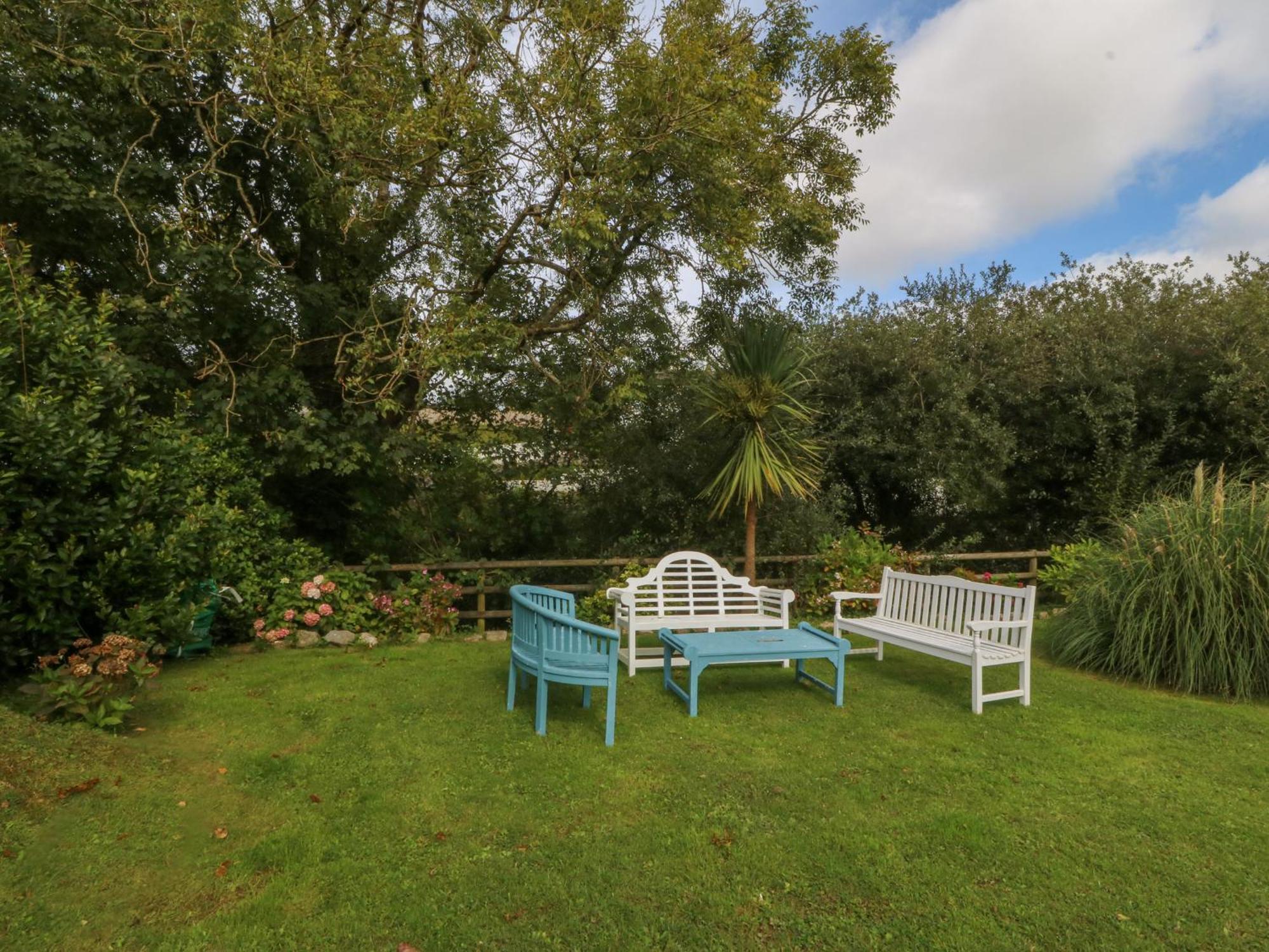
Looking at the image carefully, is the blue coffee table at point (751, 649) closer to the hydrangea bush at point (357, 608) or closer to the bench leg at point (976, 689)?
the bench leg at point (976, 689)

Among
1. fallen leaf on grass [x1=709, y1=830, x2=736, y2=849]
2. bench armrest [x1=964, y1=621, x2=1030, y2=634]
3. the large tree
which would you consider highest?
the large tree

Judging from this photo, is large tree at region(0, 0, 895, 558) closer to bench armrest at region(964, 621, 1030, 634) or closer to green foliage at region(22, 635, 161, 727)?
green foliage at region(22, 635, 161, 727)

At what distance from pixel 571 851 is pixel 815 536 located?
655cm

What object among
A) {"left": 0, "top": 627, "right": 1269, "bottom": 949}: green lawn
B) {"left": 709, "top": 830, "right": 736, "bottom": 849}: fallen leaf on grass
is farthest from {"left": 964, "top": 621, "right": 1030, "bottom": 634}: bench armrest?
{"left": 709, "top": 830, "right": 736, "bottom": 849}: fallen leaf on grass

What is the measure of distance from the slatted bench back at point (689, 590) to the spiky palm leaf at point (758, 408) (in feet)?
4.62

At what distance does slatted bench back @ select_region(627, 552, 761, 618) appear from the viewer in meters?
6.40

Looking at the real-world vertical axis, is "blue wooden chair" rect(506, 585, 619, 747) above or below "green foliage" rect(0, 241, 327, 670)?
below

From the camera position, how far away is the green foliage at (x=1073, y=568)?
6.69 meters

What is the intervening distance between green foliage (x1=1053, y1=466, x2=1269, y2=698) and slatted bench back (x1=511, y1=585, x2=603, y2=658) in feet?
14.3

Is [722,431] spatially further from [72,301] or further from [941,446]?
[72,301]

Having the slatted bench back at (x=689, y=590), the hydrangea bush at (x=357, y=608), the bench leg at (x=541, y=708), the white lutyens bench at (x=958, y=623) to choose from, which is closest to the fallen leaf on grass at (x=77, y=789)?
the bench leg at (x=541, y=708)

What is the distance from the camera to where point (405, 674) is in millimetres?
6055

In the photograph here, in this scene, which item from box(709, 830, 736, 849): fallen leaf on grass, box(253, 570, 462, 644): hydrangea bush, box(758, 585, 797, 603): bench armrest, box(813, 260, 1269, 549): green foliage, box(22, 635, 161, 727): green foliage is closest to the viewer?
box(709, 830, 736, 849): fallen leaf on grass

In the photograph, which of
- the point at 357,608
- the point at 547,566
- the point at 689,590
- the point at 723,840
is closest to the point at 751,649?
the point at 689,590
